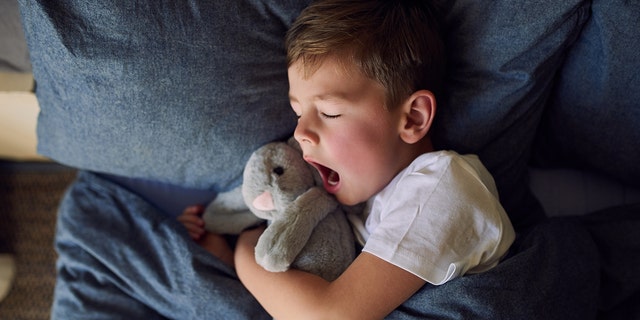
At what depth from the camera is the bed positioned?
2.99ft

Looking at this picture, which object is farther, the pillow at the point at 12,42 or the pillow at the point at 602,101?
the pillow at the point at 12,42

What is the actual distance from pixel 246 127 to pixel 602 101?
699mm

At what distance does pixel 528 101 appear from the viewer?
3.34 feet

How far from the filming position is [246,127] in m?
1.03

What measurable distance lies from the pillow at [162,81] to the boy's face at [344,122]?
0.11 meters

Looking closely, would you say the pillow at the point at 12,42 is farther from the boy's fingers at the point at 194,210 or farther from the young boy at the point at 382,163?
the young boy at the point at 382,163

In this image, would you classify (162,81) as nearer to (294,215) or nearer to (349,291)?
(294,215)

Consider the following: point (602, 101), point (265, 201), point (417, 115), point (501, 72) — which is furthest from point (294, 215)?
point (602, 101)

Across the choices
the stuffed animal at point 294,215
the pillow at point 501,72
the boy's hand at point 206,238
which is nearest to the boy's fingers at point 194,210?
the boy's hand at point 206,238

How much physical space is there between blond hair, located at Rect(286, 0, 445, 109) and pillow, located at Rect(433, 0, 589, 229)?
8 cm

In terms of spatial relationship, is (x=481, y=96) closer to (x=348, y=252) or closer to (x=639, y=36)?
(x=639, y=36)

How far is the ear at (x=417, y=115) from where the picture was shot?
36.1 inches

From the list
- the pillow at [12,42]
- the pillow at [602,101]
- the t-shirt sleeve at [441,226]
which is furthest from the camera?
the pillow at [12,42]

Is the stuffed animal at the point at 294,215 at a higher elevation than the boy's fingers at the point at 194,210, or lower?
higher
